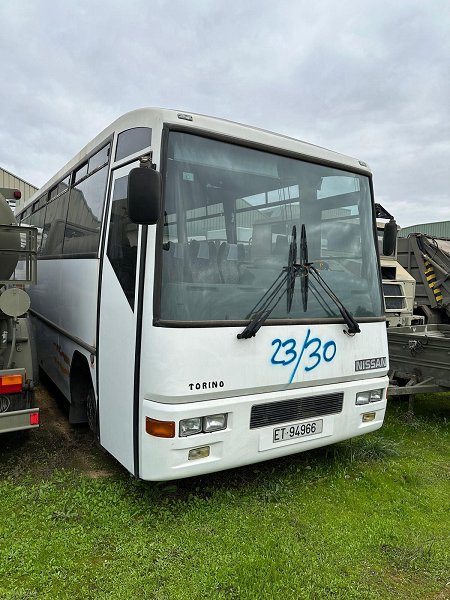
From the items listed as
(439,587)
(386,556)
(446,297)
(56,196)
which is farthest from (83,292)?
(446,297)

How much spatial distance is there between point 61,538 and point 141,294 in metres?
1.65

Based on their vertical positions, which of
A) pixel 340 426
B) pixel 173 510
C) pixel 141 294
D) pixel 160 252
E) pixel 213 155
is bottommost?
pixel 173 510

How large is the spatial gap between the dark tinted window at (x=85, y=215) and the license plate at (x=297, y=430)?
7.01 feet

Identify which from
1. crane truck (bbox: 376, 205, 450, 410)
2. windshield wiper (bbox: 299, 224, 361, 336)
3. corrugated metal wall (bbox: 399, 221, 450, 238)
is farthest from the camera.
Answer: corrugated metal wall (bbox: 399, 221, 450, 238)

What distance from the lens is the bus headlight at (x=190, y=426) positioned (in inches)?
120

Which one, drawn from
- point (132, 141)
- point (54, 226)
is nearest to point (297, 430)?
point (132, 141)

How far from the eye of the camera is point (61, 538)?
3.03 m

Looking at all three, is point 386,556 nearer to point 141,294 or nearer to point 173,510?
point 173,510

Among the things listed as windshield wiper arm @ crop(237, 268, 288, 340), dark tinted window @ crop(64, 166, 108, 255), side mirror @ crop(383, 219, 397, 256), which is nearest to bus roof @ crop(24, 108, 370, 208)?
dark tinted window @ crop(64, 166, 108, 255)

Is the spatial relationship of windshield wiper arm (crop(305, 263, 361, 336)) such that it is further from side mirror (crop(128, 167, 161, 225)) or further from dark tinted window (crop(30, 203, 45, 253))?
dark tinted window (crop(30, 203, 45, 253))

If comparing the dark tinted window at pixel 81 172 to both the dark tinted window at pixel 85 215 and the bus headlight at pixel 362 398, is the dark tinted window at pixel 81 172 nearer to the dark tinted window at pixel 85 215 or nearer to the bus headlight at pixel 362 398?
the dark tinted window at pixel 85 215

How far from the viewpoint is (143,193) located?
2889mm

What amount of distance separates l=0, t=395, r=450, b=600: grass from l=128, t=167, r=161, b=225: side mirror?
2081mm

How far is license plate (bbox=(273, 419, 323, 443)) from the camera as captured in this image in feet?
11.5
